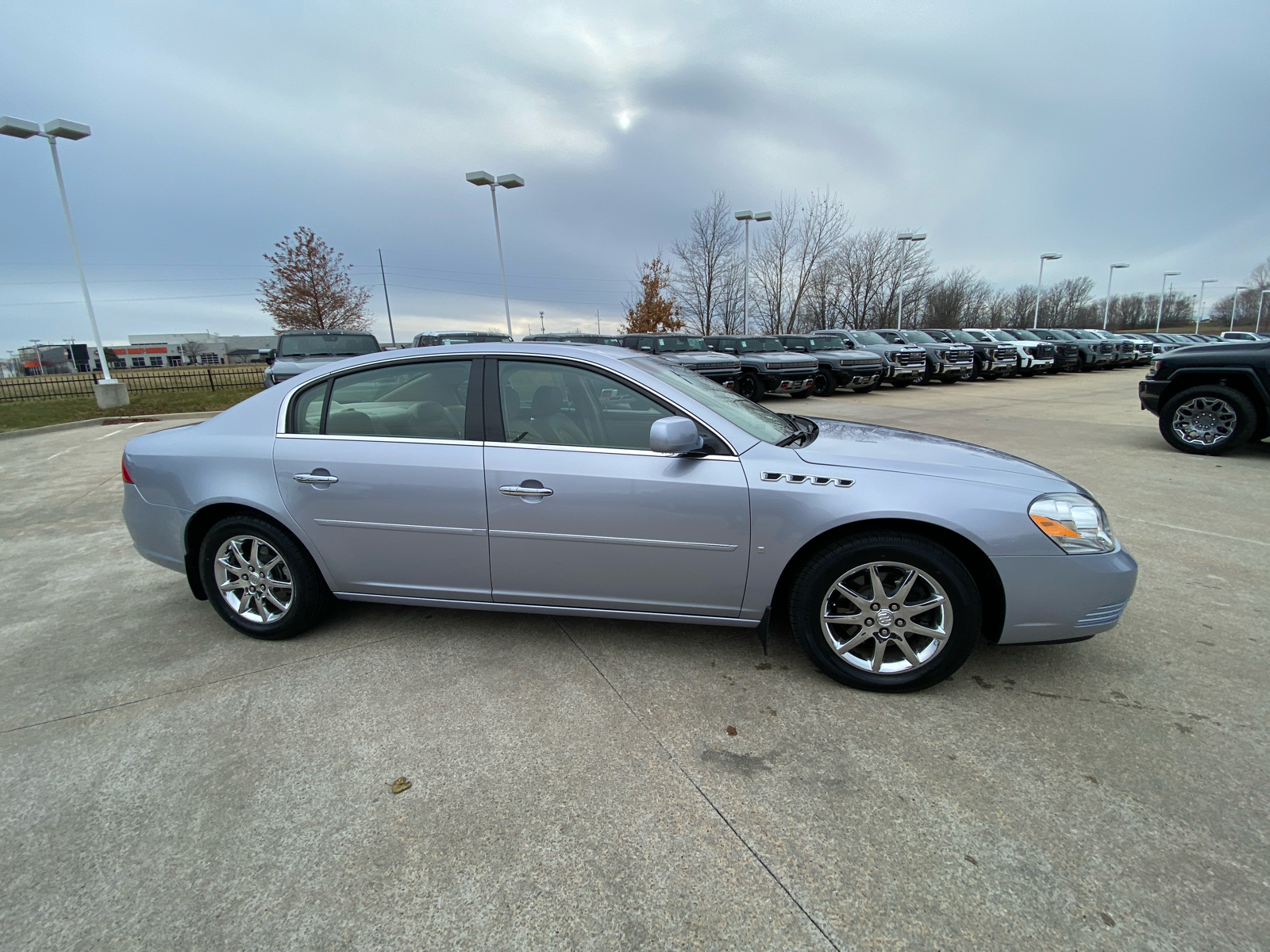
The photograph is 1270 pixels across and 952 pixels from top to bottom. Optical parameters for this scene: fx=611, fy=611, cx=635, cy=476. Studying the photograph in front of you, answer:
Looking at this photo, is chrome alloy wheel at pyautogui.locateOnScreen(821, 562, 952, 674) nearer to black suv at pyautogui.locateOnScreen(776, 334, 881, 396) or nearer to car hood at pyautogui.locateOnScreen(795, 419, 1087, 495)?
car hood at pyautogui.locateOnScreen(795, 419, 1087, 495)

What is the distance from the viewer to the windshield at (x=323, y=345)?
11.6 meters

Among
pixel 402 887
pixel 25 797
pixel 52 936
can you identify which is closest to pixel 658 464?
pixel 402 887

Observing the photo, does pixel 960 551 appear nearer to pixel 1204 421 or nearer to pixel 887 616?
pixel 887 616

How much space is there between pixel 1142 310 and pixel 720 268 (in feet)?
217

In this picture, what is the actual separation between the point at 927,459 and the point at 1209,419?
7374 millimetres

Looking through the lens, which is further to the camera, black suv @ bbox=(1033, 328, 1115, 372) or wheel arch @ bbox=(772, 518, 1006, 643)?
black suv @ bbox=(1033, 328, 1115, 372)

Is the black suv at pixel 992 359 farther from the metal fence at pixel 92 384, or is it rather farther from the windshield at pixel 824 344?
the metal fence at pixel 92 384

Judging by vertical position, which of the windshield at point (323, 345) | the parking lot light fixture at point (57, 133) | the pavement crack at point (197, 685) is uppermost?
the parking lot light fixture at point (57, 133)

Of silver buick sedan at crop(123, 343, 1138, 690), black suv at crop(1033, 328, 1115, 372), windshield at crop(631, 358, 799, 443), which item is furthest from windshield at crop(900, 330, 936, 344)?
silver buick sedan at crop(123, 343, 1138, 690)

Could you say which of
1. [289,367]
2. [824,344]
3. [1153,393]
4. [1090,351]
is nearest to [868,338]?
[824,344]

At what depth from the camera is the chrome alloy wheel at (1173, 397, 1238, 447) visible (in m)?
7.25

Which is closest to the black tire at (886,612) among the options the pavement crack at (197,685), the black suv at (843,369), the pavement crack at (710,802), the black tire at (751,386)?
the pavement crack at (710,802)

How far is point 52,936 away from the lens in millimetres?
1640

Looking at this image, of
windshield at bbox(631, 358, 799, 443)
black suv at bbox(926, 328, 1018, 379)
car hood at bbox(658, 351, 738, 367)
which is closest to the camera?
windshield at bbox(631, 358, 799, 443)
